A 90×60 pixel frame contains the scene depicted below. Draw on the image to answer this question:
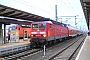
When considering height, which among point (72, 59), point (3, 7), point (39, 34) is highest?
point (3, 7)

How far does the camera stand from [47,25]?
72.3ft

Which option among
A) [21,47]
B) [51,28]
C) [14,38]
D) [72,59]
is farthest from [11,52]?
[14,38]

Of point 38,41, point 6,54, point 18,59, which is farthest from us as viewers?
point 38,41

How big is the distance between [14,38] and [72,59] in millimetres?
13972

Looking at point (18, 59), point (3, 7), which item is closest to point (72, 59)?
point (18, 59)

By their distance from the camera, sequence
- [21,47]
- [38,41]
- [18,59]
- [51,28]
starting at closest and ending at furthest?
[18,59], [21,47], [38,41], [51,28]

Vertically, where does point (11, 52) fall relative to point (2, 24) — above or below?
below

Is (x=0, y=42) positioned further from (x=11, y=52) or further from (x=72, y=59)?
(x=72, y=59)

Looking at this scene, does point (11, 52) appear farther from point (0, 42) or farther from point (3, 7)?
point (0, 42)

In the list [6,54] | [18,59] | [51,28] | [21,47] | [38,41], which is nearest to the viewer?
[18,59]

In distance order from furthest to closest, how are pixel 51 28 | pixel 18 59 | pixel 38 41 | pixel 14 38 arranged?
1. pixel 14 38
2. pixel 51 28
3. pixel 38 41
4. pixel 18 59

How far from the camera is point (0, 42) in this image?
2366 cm

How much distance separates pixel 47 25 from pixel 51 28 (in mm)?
1717

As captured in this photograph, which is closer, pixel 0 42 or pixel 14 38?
pixel 0 42
